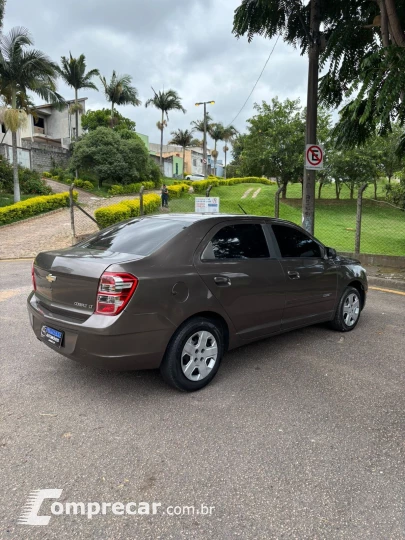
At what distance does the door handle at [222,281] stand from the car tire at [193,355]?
34cm

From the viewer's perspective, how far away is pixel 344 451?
8.86 ft

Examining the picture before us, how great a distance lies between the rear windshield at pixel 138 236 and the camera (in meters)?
3.57

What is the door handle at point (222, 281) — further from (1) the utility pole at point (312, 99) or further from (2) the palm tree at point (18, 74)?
(2) the palm tree at point (18, 74)

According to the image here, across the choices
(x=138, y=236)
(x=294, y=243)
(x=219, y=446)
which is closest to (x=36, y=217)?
(x=138, y=236)

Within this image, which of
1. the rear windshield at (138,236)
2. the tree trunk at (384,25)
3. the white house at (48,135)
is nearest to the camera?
the rear windshield at (138,236)

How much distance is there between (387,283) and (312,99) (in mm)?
4386

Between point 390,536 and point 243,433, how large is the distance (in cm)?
110

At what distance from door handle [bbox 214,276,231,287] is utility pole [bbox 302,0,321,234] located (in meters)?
6.23

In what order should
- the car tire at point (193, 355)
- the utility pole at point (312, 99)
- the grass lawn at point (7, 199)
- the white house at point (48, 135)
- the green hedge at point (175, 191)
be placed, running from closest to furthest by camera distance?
the car tire at point (193, 355) → the utility pole at point (312, 99) → the grass lawn at point (7, 199) → the green hedge at point (175, 191) → the white house at point (48, 135)

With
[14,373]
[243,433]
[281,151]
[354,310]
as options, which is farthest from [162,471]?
[281,151]

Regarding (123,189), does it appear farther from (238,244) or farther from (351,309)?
(238,244)

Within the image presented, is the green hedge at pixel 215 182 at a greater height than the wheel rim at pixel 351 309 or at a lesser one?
greater

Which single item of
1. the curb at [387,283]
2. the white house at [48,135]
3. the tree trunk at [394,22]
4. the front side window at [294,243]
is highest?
the white house at [48,135]

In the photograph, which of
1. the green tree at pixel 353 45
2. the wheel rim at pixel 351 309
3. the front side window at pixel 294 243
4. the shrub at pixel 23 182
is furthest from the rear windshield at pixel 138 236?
the shrub at pixel 23 182
